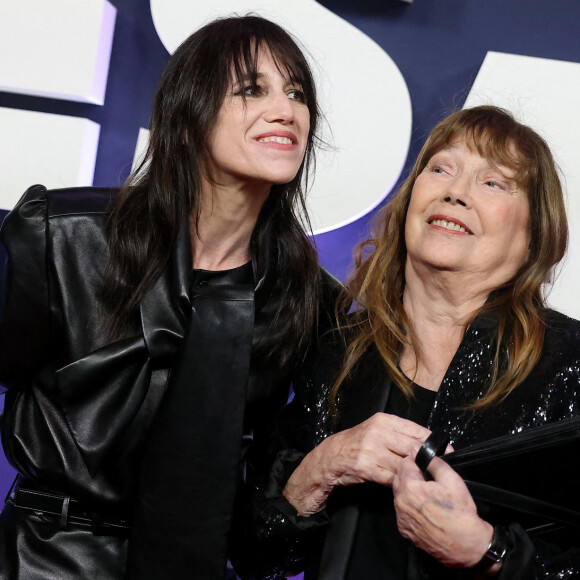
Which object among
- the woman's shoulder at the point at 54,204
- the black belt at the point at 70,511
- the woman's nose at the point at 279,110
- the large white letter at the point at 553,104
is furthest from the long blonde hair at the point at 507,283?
the large white letter at the point at 553,104

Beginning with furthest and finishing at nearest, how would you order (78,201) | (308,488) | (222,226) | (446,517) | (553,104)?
1. (553,104)
2. (222,226)
3. (78,201)
4. (308,488)
5. (446,517)

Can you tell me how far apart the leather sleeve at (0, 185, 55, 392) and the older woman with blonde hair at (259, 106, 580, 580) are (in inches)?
23.6

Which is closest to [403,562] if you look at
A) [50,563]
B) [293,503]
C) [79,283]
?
[293,503]

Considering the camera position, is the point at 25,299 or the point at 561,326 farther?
the point at 25,299

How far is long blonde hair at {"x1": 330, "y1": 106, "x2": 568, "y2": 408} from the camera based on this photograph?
1.80 metres

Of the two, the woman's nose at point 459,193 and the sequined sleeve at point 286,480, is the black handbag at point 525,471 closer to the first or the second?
the sequined sleeve at point 286,480

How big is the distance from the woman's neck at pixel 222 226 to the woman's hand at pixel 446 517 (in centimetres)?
81

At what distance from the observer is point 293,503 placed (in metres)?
1.86

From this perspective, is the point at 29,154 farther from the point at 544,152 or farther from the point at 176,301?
the point at 544,152

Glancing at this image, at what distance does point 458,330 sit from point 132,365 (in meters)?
0.74

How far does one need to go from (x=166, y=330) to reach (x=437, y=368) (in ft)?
1.98

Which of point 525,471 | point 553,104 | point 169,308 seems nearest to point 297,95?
point 169,308

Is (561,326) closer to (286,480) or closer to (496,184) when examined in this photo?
(496,184)

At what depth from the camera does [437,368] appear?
74.3 inches
